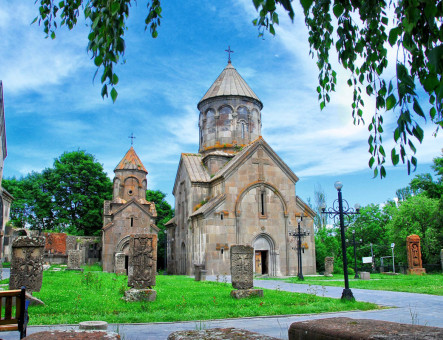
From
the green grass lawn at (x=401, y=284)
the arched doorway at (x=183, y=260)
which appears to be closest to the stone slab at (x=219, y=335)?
the green grass lawn at (x=401, y=284)

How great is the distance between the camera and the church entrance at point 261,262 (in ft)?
72.9

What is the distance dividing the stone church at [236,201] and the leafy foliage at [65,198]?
1798cm

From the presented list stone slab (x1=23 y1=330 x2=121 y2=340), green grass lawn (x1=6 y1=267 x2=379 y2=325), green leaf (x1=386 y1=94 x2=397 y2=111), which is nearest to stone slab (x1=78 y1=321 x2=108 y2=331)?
green grass lawn (x1=6 y1=267 x2=379 y2=325)

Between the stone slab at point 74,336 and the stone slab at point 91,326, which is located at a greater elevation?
the stone slab at point 74,336

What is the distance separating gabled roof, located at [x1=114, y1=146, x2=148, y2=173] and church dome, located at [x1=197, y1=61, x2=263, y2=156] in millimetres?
6877

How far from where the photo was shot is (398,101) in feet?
9.04

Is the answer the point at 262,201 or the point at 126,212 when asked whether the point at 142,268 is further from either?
the point at 126,212

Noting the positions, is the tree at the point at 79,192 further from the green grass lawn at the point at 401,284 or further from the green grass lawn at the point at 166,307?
the green grass lawn at the point at 166,307

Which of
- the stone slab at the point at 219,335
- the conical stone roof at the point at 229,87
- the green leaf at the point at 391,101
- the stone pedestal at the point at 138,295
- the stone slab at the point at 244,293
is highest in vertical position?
the conical stone roof at the point at 229,87

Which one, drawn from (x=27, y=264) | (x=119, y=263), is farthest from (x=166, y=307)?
(x=119, y=263)

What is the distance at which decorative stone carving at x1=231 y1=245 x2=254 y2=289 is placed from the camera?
10742mm

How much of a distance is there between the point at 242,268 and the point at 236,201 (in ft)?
36.5

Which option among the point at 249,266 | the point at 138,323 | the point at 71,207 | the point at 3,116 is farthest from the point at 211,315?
the point at 71,207

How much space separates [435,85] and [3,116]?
1173 cm
